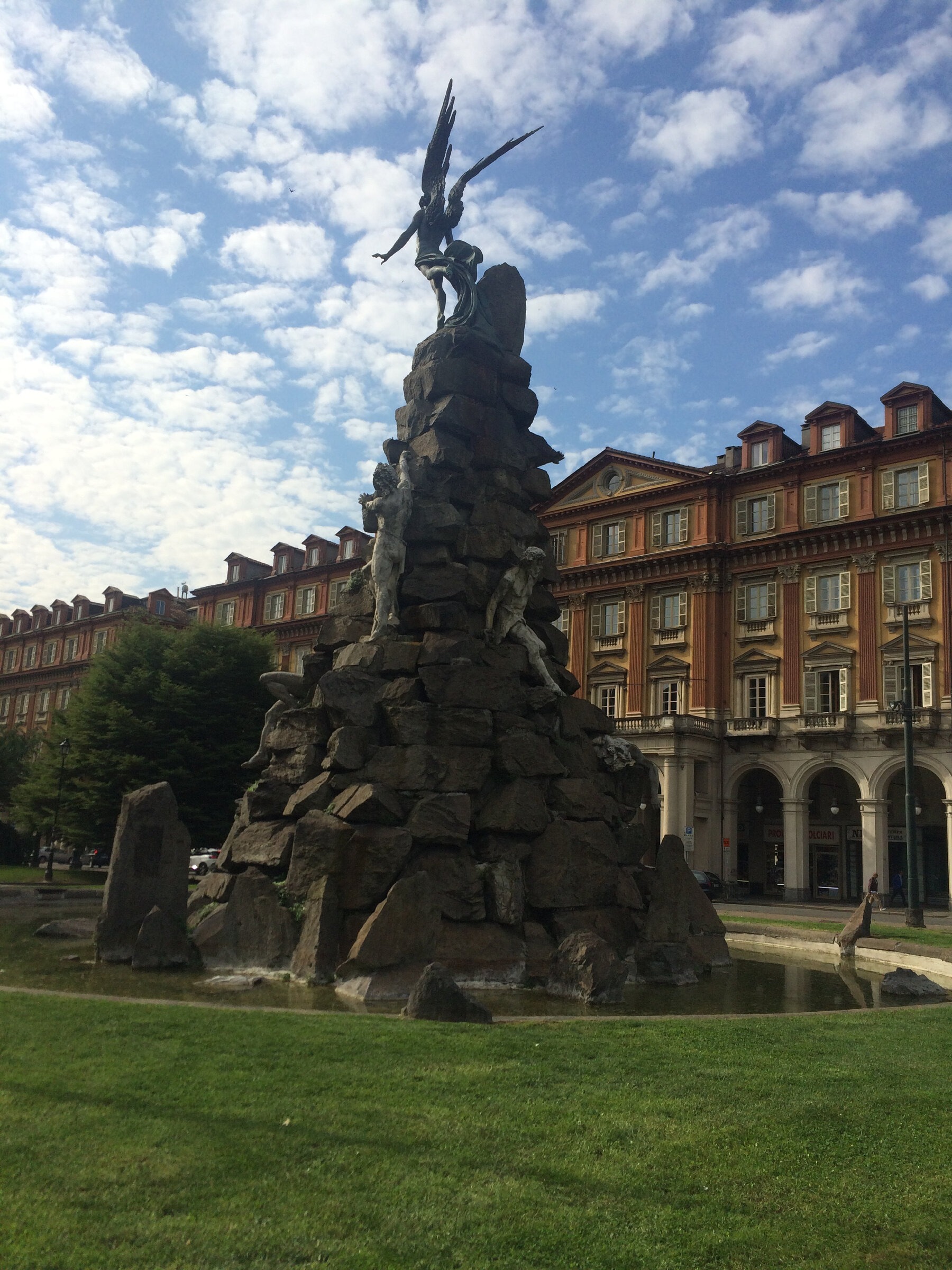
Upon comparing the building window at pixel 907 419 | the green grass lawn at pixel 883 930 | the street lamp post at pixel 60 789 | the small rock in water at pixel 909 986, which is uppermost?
the building window at pixel 907 419

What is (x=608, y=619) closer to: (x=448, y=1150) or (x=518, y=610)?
(x=518, y=610)

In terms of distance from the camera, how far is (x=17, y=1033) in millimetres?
7051

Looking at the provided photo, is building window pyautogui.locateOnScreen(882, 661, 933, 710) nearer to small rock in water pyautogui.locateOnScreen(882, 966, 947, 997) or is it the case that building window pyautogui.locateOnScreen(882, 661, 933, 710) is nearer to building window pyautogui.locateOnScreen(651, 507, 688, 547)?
building window pyautogui.locateOnScreen(651, 507, 688, 547)

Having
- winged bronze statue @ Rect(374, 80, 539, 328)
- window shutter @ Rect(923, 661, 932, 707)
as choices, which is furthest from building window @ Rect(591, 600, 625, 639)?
winged bronze statue @ Rect(374, 80, 539, 328)

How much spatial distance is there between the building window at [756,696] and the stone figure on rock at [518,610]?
3410 cm

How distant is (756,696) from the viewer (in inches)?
1889

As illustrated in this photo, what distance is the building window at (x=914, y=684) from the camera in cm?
4234

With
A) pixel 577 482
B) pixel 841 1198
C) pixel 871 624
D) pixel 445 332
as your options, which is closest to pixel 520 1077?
pixel 841 1198

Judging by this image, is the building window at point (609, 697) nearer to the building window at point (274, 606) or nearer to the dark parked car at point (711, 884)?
the dark parked car at point (711, 884)

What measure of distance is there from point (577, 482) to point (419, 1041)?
163 feet

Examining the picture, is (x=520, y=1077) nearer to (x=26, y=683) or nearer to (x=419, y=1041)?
(x=419, y=1041)

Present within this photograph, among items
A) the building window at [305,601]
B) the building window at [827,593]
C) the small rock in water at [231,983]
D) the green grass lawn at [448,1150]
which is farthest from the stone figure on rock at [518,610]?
the building window at [305,601]

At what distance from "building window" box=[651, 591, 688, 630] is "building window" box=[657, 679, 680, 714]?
8.90ft

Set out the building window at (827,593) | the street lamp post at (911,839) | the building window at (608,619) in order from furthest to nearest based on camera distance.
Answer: the building window at (608,619) < the building window at (827,593) < the street lamp post at (911,839)
